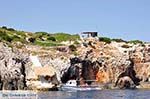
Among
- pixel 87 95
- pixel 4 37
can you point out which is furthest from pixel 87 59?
pixel 87 95

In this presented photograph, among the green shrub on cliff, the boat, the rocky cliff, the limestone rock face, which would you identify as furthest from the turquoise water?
→ the green shrub on cliff

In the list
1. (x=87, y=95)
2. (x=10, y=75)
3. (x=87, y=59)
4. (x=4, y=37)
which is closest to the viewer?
(x=10, y=75)

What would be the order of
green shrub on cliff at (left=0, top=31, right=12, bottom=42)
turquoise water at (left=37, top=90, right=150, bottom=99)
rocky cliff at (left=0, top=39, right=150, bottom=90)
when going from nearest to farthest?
1. turquoise water at (left=37, top=90, right=150, bottom=99)
2. rocky cliff at (left=0, top=39, right=150, bottom=90)
3. green shrub on cliff at (left=0, top=31, right=12, bottom=42)

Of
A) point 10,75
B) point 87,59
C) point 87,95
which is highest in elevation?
point 87,59

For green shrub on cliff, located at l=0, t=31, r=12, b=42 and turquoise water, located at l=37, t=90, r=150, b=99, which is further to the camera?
green shrub on cliff, located at l=0, t=31, r=12, b=42

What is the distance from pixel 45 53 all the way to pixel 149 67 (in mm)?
31049

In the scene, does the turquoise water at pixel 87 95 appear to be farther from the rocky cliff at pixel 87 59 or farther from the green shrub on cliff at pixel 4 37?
the green shrub on cliff at pixel 4 37

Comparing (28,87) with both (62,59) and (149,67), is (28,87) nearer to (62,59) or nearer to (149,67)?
(62,59)

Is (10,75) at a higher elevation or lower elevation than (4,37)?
lower

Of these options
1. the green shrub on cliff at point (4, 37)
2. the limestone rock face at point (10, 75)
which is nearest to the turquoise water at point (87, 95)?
the limestone rock face at point (10, 75)

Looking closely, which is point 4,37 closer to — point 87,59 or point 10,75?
point 87,59

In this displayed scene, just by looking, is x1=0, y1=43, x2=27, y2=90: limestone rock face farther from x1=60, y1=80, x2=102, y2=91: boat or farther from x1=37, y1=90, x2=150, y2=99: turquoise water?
x1=60, y1=80, x2=102, y2=91: boat

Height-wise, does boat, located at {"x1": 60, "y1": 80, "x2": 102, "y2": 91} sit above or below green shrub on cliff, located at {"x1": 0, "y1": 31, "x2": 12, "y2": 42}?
below

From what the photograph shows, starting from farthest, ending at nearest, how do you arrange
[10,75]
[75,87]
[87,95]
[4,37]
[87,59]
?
[4,37] < [87,59] < [75,87] < [87,95] < [10,75]
